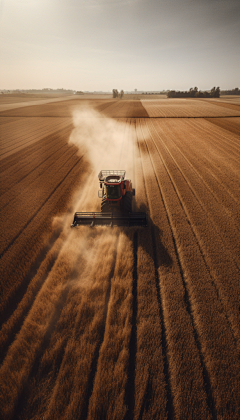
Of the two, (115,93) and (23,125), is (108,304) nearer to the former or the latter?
(23,125)

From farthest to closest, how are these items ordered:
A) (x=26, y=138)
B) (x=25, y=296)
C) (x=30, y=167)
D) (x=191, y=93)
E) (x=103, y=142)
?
(x=191, y=93) → (x=26, y=138) → (x=103, y=142) → (x=30, y=167) → (x=25, y=296)

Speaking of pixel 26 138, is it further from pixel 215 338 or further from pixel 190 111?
pixel 190 111

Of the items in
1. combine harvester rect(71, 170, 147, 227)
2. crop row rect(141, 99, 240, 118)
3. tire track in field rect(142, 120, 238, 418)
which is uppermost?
crop row rect(141, 99, 240, 118)

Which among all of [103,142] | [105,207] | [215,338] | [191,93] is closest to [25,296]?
[105,207]

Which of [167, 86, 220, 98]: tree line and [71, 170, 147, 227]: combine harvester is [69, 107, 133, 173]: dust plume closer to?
[71, 170, 147, 227]: combine harvester

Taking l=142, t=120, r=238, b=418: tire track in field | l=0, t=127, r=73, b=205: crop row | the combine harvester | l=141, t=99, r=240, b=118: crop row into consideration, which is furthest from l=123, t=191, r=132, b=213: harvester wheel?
l=141, t=99, r=240, b=118: crop row
